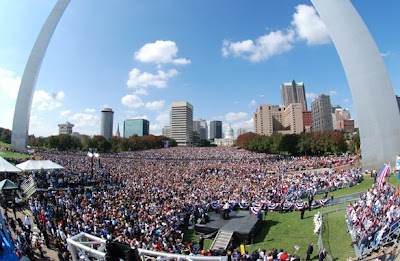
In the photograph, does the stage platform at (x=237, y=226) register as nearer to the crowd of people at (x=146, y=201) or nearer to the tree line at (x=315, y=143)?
the crowd of people at (x=146, y=201)

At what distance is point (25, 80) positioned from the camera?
49.8 meters

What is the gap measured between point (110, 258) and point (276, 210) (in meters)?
15.8

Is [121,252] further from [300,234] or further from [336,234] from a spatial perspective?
[300,234]

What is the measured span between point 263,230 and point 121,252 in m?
12.4

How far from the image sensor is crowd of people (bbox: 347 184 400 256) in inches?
350

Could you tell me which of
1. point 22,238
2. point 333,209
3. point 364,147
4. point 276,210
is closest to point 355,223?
point 333,209

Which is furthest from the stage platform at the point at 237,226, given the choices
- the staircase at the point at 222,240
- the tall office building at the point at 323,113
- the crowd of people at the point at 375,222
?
the tall office building at the point at 323,113

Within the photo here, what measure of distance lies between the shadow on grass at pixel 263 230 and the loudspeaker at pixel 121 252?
10710 millimetres

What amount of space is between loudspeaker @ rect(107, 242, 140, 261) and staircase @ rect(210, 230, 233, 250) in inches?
360

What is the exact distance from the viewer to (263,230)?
1478cm

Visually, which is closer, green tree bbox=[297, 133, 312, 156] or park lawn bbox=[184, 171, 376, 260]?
park lawn bbox=[184, 171, 376, 260]

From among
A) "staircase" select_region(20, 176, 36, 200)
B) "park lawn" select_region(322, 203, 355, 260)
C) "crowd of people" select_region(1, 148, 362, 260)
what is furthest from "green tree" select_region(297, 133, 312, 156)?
"staircase" select_region(20, 176, 36, 200)

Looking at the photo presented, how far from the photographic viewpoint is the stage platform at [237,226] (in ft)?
42.6

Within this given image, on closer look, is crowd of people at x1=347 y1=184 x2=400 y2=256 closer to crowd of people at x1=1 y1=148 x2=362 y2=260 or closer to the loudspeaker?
crowd of people at x1=1 y1=148 x2=362 y2=260
